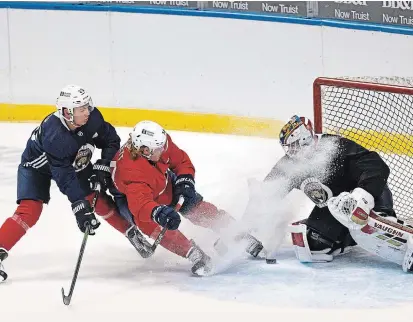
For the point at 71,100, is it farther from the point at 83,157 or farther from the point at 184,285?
the point at 184,285

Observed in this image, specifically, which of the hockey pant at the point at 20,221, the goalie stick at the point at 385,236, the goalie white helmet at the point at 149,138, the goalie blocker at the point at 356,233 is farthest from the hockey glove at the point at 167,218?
the goalie stick at the point at 385,236

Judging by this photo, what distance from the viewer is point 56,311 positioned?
13.7 ft

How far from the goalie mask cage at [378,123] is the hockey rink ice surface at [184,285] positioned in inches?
18.7

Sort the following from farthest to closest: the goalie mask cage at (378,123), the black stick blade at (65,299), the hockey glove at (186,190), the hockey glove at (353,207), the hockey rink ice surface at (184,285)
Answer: the goalie mask cage at (378,123) → the hockey glove at (186,190) → the hockey glove at (353,207) → the black stick blade at (65,299) → the hockey rink ice surface at (184,285)

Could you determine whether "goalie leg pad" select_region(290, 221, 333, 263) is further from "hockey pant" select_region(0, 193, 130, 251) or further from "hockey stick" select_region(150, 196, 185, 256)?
"hockey pant" select_region(0, 193, 130, 251)

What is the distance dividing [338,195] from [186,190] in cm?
71

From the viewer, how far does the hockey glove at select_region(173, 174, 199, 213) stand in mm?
4633

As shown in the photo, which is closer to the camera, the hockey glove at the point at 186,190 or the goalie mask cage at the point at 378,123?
the hockey glove at the point at 186,190

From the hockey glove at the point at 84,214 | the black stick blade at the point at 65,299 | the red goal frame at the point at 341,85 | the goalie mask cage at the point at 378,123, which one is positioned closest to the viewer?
the black stick blade at the point at 65,299

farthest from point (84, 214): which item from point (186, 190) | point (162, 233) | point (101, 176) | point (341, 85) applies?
point (341, 85)

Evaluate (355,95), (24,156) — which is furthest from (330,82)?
(24,156)

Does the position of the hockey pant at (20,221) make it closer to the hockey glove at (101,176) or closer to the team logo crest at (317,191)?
the hockey glove at (101,176)

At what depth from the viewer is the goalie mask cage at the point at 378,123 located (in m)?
5.21

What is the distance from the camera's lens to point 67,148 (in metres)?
4.59
